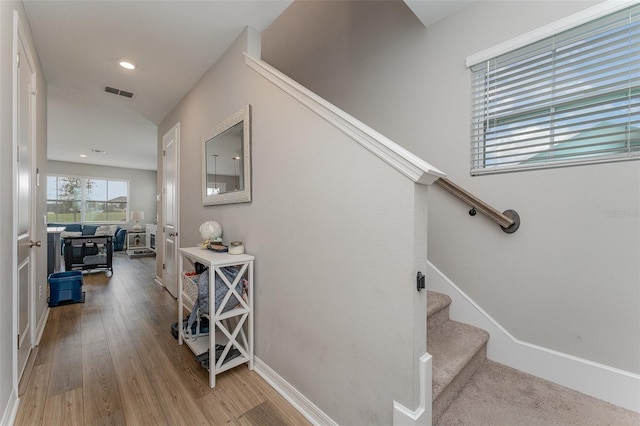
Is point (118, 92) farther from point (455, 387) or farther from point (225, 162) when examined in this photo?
point (455, 387)

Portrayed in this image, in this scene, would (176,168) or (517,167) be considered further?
(176,168)

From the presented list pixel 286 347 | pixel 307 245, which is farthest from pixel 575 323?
pixel 286 347

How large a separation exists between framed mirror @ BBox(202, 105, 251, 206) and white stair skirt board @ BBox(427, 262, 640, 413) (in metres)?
1.70

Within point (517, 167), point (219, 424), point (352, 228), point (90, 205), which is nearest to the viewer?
point (352, 228)

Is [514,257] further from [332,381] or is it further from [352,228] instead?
[332,381]

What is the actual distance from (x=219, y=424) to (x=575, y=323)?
6.73ft

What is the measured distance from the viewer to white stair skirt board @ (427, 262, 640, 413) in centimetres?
133

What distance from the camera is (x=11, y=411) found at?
141 centimetres

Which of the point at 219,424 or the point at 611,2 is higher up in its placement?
the point at 611,2

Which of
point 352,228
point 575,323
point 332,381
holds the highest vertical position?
point 352,228

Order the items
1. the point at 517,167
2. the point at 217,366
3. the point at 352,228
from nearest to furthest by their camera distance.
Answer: the point at 352,228 → the point at 517,167 → the point at 217,366

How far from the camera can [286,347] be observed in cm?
166

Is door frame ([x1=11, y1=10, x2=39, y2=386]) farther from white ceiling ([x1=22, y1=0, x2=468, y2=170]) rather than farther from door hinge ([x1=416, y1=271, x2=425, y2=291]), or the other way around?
door hinge ([x1=416, y1=271, x2=425, y2=291])

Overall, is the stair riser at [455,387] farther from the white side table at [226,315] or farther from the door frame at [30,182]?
the door frame at [30,182]
